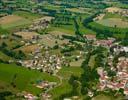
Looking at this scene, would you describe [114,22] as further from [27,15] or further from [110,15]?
[27,15]

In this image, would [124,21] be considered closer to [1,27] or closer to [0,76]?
[1,27]

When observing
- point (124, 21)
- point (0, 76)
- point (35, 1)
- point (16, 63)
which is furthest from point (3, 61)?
point (35, 1)

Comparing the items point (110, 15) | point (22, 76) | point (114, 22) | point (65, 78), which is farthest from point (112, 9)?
point (22, 76)

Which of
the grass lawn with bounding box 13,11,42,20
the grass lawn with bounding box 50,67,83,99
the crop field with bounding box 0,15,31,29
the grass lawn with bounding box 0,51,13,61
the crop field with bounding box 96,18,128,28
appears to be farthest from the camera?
the grass lawn with bounding box 13,11,42,20

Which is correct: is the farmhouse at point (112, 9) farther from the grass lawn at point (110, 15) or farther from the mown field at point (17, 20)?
the mown field at point (17, 20)

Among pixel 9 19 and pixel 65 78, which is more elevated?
pixel 9 19

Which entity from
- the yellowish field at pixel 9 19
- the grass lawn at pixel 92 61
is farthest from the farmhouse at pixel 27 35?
the grass lawn at pixel 92 61

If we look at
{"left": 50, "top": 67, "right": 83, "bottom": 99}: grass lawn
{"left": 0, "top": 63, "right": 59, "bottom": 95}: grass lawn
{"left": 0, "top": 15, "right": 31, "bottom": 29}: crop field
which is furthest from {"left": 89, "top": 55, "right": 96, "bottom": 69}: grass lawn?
{"left": 0, "top": 15, "right": 31, "bottom": 29}: crop field

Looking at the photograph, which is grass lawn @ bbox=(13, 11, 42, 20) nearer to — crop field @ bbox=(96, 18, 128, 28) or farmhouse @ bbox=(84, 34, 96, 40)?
crop field @ bbox=(96, 18, 128, 28)
